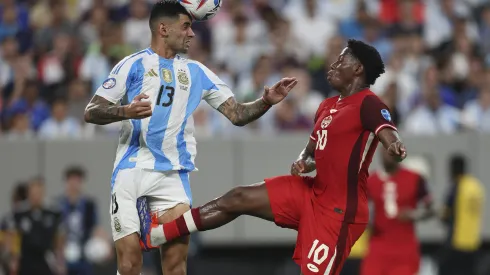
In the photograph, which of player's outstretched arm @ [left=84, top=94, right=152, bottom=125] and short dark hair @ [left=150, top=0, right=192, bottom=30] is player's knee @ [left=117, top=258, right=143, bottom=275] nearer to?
player's outstretched arm @ [left=84, top=94, right=152, bottom=125]

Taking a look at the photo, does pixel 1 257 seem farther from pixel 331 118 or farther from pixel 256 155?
pixel 331 118

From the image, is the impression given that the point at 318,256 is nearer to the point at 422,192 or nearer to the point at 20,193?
the point at 422,192

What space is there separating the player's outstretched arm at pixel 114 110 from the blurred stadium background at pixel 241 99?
21.1 ft

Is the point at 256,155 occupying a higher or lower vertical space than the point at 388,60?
lower

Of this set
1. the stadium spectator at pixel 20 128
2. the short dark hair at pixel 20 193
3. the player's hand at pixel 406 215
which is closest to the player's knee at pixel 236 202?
the player's hand at pixel 406 215

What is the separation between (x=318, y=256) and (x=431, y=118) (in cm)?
808

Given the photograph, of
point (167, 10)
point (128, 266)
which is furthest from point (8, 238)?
point (167, 10)

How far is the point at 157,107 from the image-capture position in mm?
8711

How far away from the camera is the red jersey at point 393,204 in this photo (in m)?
13.0

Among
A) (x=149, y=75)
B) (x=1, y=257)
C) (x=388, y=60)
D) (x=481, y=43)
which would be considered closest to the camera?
(x=149, y=75)

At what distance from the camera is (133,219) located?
874 cm

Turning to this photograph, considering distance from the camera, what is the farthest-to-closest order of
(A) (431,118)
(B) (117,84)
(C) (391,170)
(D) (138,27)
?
(D) (138,27)
(A) (431,118)
(C) (391,170)
(B) (117,84)

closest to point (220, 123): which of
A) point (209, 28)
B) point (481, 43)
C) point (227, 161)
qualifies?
point (227, 161)

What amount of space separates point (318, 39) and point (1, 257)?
625 cm
